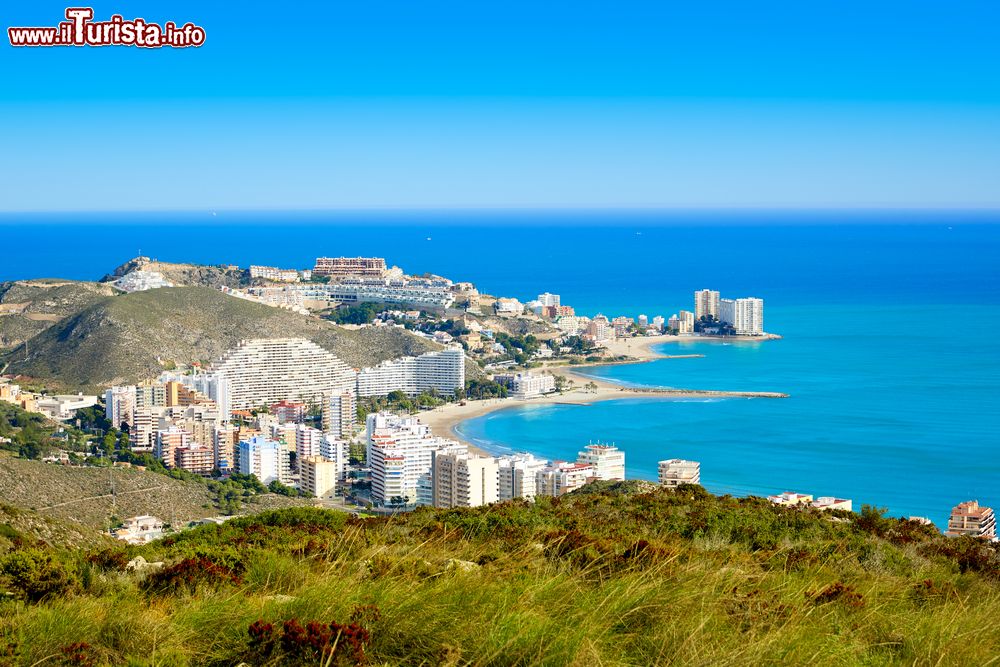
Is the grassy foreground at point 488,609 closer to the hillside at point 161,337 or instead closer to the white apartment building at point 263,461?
the white apartment building at point 263,461

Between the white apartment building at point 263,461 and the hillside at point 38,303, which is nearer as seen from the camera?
the white apartment building at point 263,461

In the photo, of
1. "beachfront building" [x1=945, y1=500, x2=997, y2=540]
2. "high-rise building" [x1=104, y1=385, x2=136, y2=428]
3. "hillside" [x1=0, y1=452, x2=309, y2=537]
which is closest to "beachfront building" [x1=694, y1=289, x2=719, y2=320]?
"high-rise building" [x1=104, y1=385, x2=136, y2=428]

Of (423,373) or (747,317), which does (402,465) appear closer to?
(423,373)

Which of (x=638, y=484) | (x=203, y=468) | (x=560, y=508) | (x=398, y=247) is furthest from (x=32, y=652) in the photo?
(x=398, y=247)

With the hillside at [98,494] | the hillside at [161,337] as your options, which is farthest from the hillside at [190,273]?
the hillside at [98,494]

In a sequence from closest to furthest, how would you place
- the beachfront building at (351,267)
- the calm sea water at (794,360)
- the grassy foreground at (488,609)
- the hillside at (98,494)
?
the grassy foreground at (488,609) < the hillside at (98,494) < the calm sea water at (794,360) < the beachfront building at (351,267)

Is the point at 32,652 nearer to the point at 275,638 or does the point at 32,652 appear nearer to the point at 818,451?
the point at 275,638
